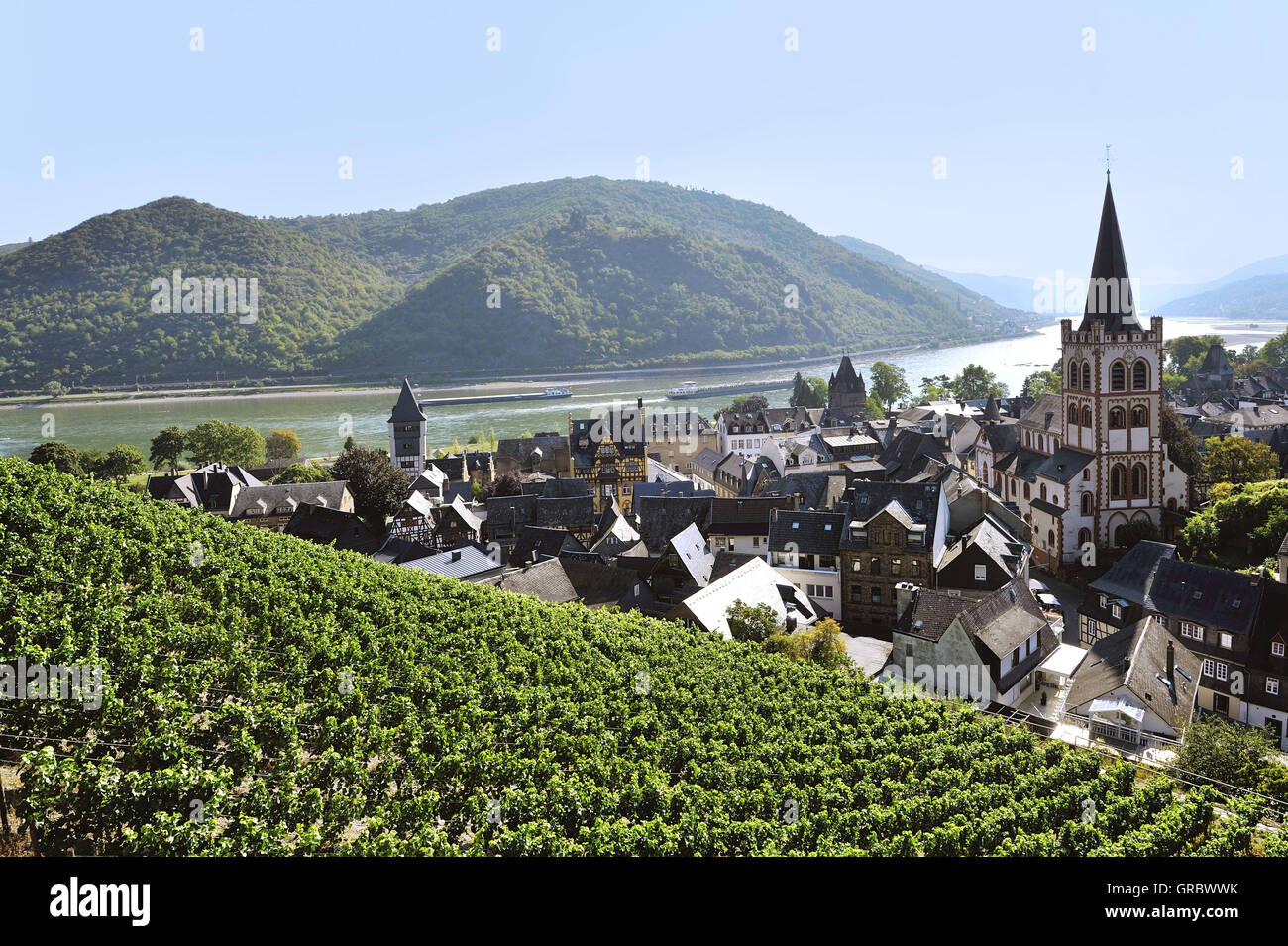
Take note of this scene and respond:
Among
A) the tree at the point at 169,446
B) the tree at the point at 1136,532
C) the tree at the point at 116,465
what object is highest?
the tree at the point at 169,446

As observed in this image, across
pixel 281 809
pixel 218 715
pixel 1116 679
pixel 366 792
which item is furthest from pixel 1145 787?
pixel 218 715

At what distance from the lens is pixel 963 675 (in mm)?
27875

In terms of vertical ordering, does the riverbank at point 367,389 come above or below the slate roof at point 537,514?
above

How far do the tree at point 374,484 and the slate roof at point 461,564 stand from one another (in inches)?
630

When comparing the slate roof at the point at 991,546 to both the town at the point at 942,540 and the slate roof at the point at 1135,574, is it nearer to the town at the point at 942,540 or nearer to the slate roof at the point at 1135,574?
the town at the point at 942,540

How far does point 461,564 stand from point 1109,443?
3121 centimetres

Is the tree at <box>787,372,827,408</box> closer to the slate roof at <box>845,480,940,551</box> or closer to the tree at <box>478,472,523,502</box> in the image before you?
the tree at <box>478,472,523,502</box>

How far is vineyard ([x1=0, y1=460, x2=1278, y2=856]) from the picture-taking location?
12523 millimetres

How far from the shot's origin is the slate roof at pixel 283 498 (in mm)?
53781

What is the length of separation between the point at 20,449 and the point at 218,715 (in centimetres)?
9637

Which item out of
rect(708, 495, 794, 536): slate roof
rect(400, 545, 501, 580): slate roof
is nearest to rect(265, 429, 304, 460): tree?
rect(400, 545, 501, 580): slate roof

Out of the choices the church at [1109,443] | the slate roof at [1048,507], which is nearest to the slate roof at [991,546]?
the slate roof at [1048,507]

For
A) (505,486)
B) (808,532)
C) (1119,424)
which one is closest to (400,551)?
(505,486)

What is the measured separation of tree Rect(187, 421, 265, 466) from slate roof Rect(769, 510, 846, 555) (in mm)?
58963
